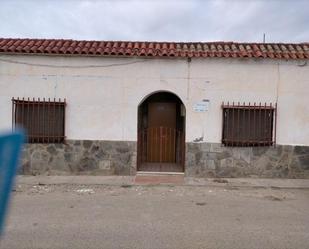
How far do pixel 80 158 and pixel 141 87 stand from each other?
2.55 meters

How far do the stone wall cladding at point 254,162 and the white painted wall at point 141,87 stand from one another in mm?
302

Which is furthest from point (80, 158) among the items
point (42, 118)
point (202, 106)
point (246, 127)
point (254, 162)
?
point (254, 162)

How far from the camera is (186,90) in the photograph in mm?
10984

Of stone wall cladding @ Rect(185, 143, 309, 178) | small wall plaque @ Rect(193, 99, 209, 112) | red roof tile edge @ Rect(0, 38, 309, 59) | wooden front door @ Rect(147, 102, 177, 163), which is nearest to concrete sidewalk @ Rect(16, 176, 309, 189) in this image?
stone wall cladding @ Rect(185, 143, 309, 178)

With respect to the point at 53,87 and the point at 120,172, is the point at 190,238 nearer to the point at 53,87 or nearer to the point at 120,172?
the point at 120,172

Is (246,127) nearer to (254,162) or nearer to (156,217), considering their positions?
(254,162)

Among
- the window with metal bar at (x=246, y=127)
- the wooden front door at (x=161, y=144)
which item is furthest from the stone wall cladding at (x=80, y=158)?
the window with metal bar at (x=246, y=127)

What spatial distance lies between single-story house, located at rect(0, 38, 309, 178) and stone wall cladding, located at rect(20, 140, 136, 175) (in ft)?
0.09

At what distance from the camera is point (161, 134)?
1256cm

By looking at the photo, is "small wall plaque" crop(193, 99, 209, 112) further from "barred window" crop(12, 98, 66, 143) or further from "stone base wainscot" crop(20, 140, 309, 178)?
"barred window" crop(12, 98, 66, 143)

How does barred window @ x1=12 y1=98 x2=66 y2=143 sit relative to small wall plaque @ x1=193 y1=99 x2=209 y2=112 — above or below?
below

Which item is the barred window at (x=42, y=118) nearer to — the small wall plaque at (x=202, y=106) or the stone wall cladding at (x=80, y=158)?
the stone wall cladding at (x=80, y=158)

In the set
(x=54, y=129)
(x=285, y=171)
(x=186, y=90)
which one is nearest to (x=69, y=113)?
(x=54, y=129)

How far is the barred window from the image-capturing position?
11.0m
